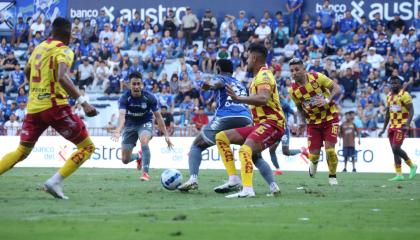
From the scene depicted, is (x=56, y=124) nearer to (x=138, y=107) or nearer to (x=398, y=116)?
(x=138, y=107)

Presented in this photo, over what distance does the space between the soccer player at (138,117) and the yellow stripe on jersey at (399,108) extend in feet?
20.9

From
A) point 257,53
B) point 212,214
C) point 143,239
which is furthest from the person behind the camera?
point 257,53

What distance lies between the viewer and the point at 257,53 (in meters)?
14.1

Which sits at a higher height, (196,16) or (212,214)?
(196,16)

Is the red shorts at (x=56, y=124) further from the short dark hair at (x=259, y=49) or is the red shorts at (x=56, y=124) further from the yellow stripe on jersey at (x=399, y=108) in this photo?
the yellow stripe on jersey at (x=399, y=108)

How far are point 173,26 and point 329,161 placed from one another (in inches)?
805

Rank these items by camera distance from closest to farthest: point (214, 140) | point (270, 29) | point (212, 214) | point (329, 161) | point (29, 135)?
point (212, 214), point (29, 135), point (214, 140), point (329, 161), point (270, 29)

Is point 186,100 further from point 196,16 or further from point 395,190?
point 395,190

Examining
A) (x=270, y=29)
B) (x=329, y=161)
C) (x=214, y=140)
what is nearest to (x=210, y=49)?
(x=270, y=29)

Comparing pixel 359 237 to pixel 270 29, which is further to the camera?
pixel 270 29

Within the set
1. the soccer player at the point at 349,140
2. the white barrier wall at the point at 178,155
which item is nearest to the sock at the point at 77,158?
the white barrier wall at the point at 178,155

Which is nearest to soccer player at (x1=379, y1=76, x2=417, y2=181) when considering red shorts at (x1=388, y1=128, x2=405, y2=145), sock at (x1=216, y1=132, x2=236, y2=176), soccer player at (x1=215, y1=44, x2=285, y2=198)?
red shorts at (x1=388, y1=128, x2=405, y2=145)

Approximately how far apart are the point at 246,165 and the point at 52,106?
3.03 m

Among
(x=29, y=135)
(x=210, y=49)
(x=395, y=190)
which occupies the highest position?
(x=210, y=49)
